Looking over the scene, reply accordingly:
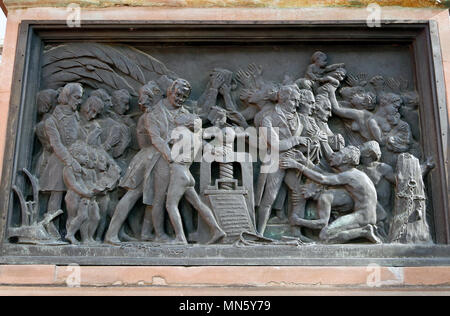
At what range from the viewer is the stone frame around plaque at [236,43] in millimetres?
5902

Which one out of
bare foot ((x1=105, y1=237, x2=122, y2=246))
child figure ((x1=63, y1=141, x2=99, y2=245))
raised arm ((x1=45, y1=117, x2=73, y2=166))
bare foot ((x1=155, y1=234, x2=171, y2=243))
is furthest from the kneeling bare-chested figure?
raised arm ((x1=45, y1=117, x2=73, y2=166))

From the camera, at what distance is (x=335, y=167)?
6.39 m

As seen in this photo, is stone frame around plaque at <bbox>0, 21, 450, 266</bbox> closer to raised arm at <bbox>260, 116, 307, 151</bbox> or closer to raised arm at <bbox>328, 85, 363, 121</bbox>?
raised arm at <bbox>328, 85, 363, 121</bbox>

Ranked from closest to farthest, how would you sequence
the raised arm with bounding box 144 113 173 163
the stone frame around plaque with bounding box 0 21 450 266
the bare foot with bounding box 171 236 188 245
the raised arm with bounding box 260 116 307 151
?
the stone frame around plaque with bounding box 0 21 450 266, the bare foot with bounding box 171 236 188 245, the raised arm with bounding box 144 113 173 163, the raised arm with bounding box 260 116 307 151

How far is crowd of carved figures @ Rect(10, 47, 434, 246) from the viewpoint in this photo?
612cm

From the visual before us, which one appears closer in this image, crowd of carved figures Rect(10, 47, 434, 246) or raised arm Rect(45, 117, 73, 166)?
crowd of carved figures Rect(10, 47, 434, 246)

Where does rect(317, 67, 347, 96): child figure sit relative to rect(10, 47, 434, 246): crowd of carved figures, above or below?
above

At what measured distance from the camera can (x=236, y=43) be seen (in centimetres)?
696

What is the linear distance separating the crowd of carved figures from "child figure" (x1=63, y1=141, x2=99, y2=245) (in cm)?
1

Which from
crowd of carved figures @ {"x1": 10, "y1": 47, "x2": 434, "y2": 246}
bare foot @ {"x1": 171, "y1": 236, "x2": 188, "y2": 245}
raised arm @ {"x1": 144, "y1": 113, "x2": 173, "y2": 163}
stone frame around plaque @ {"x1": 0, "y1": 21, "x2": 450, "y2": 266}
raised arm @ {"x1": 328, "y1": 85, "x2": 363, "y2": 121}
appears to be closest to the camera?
stone frame around plaque @ {"x1": 0, "y1": 21, "x2": 450, "y2": 266}

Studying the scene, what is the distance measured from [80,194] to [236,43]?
2641 mm

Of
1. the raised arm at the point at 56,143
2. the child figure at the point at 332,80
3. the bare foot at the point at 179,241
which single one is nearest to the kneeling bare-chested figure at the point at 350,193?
the child figure at the point at 332,80

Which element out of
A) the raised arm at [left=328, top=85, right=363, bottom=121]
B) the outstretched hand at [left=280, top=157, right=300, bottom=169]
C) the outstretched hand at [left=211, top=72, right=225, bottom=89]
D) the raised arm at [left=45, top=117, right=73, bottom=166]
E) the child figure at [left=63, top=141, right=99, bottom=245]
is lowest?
the child figure at [left=63, top=141, right=99, bottom=245]

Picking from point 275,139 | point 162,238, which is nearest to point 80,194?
point 162,238
